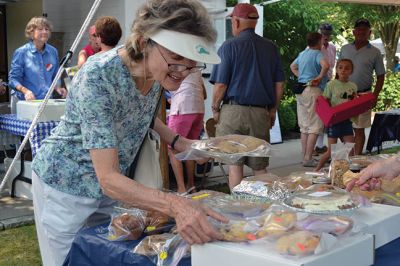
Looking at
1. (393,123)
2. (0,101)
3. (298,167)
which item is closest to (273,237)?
(298,167)

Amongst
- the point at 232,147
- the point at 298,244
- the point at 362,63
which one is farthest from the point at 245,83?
the point at 298,244

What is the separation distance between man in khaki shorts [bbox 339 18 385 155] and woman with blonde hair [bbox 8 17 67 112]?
372 cm

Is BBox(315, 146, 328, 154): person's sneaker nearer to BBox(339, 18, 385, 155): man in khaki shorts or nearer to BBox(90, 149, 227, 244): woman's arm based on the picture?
BBox(339, 18, 385, 155): man in khaki shorts

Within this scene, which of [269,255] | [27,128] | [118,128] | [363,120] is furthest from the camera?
[363,120]

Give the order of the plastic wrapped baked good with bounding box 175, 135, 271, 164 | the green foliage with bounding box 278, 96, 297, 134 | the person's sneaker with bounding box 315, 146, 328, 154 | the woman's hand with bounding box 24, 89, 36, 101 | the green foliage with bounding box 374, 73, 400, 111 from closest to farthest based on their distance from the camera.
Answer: the plastic wrapped baked good with bounding box 175, 135, 271, 164
the woman's hand with bounding box 24, 89, 36, 101
the person's sneaker with bounding box 315, 146, 328, 154
the green foliage with bounding box 278, 96, 297, 134
the green foliage with bounding box 374, 73, 400, 111

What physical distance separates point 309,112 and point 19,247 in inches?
172

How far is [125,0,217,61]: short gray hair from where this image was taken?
176 cm

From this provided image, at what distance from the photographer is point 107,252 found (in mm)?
1875

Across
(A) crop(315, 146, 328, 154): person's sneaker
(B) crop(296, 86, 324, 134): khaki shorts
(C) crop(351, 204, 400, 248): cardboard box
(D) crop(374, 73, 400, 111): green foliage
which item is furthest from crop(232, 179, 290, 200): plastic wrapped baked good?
(D) crop(374, 73, 400, 111): green foliage

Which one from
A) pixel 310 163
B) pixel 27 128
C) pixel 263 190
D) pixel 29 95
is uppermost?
pixel 263 190

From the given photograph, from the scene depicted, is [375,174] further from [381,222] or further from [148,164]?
[148,164]

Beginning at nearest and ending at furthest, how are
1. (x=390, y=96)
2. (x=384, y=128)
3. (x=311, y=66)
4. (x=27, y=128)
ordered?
(x=27, y=128), (x=311, y=66), (x=384, y=128), (x=390, y=96)

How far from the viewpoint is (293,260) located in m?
1.39

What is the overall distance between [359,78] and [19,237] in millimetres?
4728
